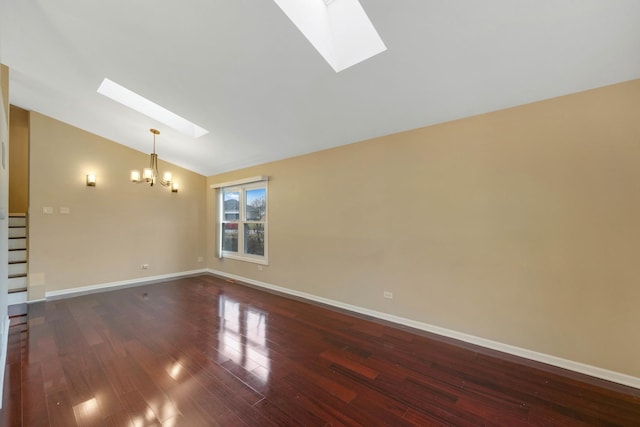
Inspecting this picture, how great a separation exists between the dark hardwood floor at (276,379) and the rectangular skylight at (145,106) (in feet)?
9.63

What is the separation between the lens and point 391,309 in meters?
3.17

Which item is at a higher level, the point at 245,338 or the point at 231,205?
the point at 231,205

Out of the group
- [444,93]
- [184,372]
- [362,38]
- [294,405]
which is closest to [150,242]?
[184,372]

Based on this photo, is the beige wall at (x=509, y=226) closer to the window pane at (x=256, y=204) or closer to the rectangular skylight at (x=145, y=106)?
the window pane at (x=256, y=204)

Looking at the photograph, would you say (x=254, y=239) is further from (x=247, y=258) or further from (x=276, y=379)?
(x=276, y=379)

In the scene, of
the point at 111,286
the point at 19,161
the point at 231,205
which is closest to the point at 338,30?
the point at 231,205

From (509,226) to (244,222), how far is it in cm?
457

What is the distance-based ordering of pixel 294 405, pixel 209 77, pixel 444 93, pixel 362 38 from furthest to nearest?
pixel 209 77 < pixel 444 93 < pixel 362 38 < pixel 294 405

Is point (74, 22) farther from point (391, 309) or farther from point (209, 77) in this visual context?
point (391, 309)

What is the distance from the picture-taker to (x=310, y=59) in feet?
7.33

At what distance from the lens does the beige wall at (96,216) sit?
4.03 metres

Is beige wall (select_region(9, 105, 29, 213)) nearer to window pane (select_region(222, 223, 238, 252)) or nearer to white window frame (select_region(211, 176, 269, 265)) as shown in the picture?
white window frame (select_region(211, 176, 269, 265))

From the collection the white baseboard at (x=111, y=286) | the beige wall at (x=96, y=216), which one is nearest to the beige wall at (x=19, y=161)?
the beige wall at (x=96, y=216)

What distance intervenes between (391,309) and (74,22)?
4.49 meters
